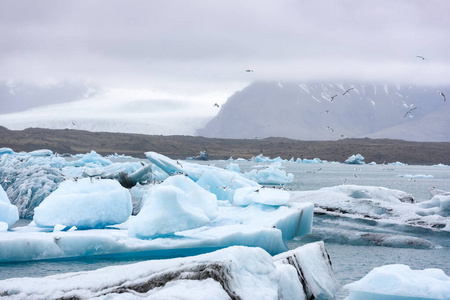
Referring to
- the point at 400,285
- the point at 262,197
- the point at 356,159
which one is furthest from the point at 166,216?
the point at 356,159

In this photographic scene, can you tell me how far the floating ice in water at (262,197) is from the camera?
9.96 metres

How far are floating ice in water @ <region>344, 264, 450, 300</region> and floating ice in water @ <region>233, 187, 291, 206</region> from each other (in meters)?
4.83

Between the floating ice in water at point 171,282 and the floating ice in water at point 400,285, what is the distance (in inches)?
45.1

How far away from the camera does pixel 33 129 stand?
250 ft

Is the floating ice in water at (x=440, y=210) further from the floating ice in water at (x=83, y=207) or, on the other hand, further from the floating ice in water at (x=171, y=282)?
the floating ice in water at (x=171, y=282)

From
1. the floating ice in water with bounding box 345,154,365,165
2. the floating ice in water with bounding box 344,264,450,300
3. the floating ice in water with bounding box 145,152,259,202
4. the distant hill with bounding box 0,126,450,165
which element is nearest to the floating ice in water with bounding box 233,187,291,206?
the floating ice in water with bounding box 145,152,259,202

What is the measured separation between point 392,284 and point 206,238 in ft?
12.8

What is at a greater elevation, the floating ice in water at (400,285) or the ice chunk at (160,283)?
the ice chunk at (160,283)

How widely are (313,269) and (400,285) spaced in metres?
1.37

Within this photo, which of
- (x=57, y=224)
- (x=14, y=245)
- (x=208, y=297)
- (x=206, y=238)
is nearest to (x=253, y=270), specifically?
(x=208, y=297)

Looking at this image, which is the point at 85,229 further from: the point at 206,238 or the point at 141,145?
the point at 141,145

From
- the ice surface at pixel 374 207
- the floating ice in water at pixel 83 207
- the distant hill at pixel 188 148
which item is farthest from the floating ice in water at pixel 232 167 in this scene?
the distant hill at pixel 188 148

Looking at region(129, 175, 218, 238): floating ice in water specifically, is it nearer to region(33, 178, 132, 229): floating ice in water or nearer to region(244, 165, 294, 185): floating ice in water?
region(33, 178, 132, 229): floating ice in water

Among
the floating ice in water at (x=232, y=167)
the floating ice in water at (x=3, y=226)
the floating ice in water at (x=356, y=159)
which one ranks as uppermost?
the floating ice in water at (x=232, y=167)
